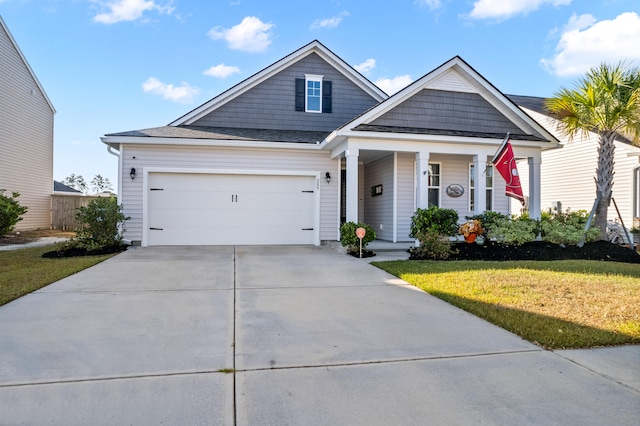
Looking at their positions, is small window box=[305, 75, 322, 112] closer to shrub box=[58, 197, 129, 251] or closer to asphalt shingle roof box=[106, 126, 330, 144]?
asphalt shingle roof box=[106, 126, 330, 144]

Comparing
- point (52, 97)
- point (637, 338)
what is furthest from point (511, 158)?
point (52, 97)

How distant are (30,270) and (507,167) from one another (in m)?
10.5

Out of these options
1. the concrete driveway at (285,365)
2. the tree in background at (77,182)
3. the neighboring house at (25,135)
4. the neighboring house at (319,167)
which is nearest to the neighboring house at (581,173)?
the neighboring house at (319,167)

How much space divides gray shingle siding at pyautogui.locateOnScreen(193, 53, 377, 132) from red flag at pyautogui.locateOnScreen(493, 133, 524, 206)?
213 inches

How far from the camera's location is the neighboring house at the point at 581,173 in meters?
12.9

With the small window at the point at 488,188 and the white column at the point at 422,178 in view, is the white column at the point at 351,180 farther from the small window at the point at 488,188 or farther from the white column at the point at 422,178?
the small window at the point at 488,188

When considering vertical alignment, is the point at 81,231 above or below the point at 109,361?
above

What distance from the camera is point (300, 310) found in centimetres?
470

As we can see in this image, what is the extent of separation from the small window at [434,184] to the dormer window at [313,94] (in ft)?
13.3

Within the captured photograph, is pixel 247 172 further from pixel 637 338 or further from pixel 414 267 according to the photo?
pixel 637 338

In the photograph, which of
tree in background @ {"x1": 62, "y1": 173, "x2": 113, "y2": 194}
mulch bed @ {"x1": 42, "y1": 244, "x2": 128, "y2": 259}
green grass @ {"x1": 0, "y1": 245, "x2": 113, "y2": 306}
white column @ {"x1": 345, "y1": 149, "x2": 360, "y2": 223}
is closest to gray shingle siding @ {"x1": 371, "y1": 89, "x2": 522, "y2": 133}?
white column @ {"x1": 345, "y1": 149, "x2": 360, "y2": 223}

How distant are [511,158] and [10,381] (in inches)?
414

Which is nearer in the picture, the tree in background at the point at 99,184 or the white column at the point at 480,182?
the white column at the point at 480,182

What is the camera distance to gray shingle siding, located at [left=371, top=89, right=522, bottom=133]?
35.4 feet
